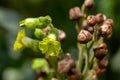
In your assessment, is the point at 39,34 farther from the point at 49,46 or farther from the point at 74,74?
the point at 74,74

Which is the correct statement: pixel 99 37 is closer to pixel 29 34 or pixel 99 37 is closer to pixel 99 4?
pixel 99 4

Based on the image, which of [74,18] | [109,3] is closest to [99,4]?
[109,3]

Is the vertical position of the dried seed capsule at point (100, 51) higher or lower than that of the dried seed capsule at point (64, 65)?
higher

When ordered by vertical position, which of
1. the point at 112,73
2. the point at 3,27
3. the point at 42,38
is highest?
the point at 42,38

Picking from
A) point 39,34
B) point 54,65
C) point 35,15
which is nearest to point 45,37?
point 39,34

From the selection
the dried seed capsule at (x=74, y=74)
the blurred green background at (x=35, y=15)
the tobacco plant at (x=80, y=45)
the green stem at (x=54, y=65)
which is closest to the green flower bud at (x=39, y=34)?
the tobacco plant at (x=80, y=45)

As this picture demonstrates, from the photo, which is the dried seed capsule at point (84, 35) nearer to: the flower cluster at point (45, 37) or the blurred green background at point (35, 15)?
the flower cluster at point (45, 37)

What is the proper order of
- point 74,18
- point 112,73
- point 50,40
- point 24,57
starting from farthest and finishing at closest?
point 24,57
point 112,73
point 74,18
point 50,40

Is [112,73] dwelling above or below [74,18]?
below
